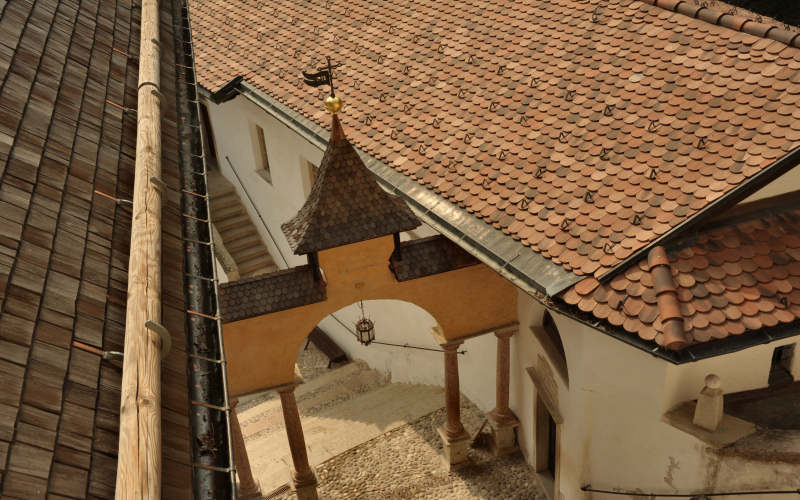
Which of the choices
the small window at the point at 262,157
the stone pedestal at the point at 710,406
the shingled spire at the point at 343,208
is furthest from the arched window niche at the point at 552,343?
the small window at the point at 262,157

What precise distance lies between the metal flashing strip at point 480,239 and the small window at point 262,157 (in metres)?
6.25

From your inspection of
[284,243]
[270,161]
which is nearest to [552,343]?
[270,161]

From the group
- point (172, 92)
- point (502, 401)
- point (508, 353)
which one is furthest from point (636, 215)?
point (172, 92)

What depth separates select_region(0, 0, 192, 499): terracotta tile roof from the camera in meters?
4.82

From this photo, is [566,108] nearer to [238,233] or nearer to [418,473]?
[418,473]

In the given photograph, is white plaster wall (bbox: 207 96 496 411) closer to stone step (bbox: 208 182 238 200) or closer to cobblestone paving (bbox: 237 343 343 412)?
stone step (bbox: 208 182 238 200)

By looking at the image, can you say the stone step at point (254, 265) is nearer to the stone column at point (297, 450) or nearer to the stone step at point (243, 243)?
the stone step at point (243, 243)

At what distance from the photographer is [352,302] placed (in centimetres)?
1204

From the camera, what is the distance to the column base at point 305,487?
1339 centimetres

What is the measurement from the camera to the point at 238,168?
73.0 feet

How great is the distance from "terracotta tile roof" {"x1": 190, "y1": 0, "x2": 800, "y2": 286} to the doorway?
13.6 ft

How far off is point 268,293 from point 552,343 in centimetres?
450

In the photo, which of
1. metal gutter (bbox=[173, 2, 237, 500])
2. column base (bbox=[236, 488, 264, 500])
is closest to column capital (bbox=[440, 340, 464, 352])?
column base (bbox=[236, 488, 264, 500])

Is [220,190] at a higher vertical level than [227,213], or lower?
higher
